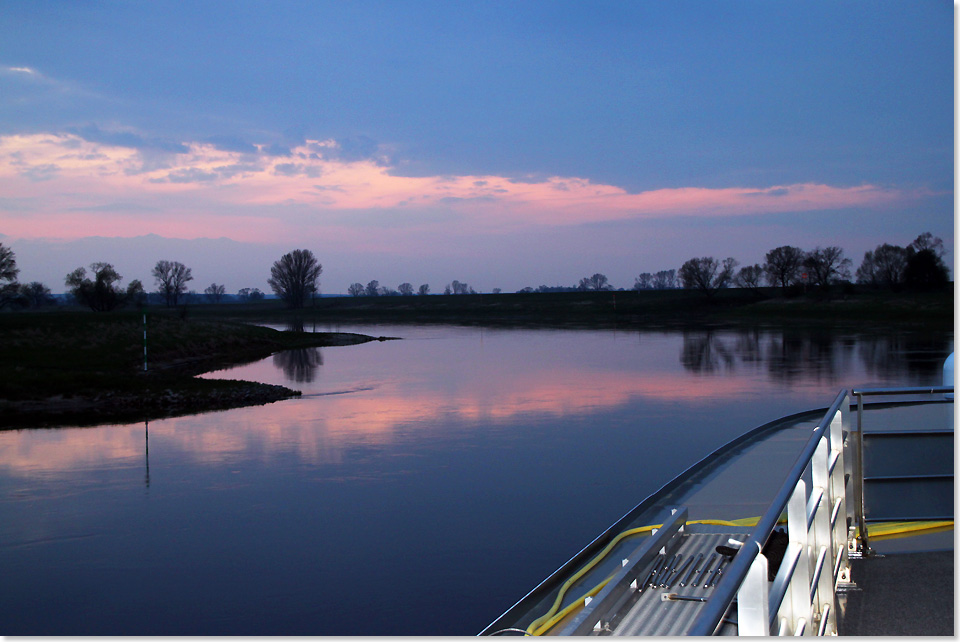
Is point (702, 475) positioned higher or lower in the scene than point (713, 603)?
lower

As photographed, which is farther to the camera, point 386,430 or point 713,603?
point 386,430

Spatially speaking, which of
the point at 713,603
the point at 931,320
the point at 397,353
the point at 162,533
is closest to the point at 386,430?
the point at 162,533

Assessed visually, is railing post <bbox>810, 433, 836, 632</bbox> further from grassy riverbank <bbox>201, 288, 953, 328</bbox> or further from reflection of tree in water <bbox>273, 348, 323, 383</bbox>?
grassy riverbank <bbox>201, 288, 953, 328</bbox>

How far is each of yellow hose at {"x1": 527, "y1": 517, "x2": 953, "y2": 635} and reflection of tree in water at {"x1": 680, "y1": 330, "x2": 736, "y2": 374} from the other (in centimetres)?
1392

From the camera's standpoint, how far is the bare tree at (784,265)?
246 ft

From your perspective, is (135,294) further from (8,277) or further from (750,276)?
(750,276)

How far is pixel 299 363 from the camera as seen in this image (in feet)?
81.7

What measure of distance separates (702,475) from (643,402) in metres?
6.65

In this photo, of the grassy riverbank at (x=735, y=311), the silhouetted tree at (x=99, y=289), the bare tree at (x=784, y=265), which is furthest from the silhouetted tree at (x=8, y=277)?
the bare tree at (x=784, y=265)

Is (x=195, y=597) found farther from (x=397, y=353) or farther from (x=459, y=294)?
(x=459, y=294)

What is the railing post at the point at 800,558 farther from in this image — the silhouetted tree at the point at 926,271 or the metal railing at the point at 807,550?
the silhouetted tree at the point at 926,271

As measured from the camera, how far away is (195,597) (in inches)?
213

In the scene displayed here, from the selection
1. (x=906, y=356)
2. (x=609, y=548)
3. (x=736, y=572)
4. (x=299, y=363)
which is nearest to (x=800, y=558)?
(x=736, y=572)

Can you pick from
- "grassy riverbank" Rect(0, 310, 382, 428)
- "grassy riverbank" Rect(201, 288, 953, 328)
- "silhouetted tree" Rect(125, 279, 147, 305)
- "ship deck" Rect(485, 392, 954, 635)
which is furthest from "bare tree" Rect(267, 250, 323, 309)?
"ship deck" Rect(485, 392, 954, 635)
